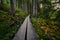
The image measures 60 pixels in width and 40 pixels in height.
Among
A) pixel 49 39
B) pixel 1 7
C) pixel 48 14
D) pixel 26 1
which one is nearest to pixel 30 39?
pixel 49 39

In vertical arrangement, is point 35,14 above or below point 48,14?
below

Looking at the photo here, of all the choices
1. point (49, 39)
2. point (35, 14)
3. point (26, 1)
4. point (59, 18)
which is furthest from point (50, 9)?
point (26, 1)

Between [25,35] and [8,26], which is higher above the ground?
[25,35]

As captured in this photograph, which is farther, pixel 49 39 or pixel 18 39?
pixel 49 39

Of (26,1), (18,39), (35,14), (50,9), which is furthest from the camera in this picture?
(26,1)

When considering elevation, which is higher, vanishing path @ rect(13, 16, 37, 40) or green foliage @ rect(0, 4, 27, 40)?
vanishing path @ rect(13, 16, 37, 40)

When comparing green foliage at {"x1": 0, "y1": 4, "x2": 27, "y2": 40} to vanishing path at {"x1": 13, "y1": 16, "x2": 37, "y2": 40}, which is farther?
green foliage at {"x1": 0, "y1": 4, "x2": 27, "y2": 40}

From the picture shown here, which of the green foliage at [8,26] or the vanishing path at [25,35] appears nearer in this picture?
the vanishing path at [25,35]

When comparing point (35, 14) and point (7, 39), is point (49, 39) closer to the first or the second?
point (7, 39)

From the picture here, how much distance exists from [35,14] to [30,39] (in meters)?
16.5

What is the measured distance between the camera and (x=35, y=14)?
23828 mm

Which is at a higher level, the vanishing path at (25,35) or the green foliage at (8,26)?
the vanishing path at (25,35)

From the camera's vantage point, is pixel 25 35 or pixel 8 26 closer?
pixel 25 35

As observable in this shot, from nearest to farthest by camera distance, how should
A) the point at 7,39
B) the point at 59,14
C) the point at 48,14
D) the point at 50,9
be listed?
the point at 7,39 → the point at 59,14 → the point at 50,9 → the point at 48,14
